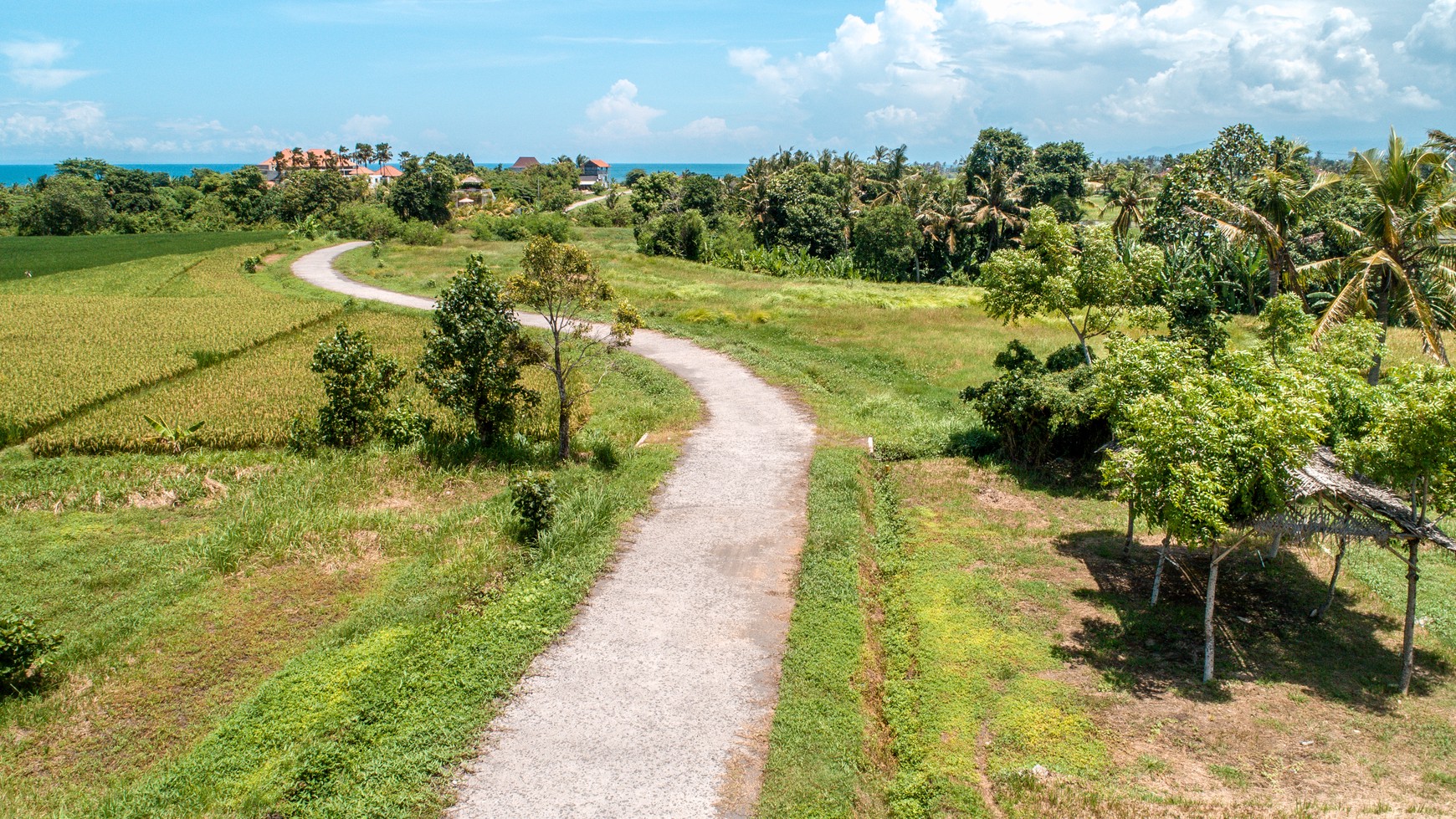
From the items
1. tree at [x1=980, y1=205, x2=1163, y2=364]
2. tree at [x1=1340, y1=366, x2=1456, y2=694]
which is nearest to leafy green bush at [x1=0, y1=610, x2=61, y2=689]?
tree at [x1=1340, y1=366, x2=1456, y2=694]

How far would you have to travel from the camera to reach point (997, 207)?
5369 cm

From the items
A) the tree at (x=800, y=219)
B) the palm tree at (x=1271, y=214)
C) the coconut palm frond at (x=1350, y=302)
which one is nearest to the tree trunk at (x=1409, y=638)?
the coconut palm frond at (x=1350, y=302)

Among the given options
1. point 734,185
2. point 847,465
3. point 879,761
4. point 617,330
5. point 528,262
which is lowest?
point 879,761

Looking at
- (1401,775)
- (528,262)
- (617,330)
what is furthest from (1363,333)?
(528,262)

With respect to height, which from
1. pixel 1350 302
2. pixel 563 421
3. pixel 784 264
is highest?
pixel 784 264

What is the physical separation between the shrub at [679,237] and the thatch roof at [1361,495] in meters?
45.7

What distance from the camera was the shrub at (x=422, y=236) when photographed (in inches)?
2500

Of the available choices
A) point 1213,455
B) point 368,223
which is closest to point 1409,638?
point 1213,455

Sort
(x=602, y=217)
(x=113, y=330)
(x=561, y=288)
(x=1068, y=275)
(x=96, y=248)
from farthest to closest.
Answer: (x=602, y=217) < (x=96, y=248) < (x=113, y=330) < (x=1068, y=275) < (x=561, y=288)

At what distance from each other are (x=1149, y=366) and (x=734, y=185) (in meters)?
64.8

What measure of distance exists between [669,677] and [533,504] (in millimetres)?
4566

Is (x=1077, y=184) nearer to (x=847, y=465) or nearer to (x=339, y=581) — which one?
(x=847, y=465)

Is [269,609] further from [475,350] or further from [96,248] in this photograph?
[96,248]

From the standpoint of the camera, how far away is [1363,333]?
44.0 feet
